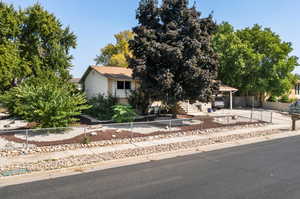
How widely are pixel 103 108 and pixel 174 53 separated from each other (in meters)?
8.06

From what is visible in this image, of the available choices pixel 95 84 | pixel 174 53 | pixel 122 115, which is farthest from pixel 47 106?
pixel 95 84

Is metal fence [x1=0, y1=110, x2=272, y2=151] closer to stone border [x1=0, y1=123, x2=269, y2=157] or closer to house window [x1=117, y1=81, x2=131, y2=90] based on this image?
stone border [x1=0, y1=123, x2=269, y2=157]

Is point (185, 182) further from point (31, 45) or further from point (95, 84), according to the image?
point (31, 45)

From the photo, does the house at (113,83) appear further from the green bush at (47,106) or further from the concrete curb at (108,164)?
the concrete curb at (108,164)

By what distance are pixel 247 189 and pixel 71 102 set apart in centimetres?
920

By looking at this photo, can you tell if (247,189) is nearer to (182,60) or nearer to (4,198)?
(4,198)

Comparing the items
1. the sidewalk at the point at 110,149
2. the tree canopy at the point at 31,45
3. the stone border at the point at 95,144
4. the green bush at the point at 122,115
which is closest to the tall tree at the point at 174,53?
the green bush at the point at 122,115

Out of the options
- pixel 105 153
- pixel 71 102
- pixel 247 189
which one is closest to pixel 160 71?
pixel 71 102

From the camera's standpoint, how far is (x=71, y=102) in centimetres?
1084

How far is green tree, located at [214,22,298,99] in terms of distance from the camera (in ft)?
80.8

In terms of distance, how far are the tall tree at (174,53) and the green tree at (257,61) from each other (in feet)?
39.5

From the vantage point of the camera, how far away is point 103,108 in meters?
17.0

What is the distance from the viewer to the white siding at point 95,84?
1947cm

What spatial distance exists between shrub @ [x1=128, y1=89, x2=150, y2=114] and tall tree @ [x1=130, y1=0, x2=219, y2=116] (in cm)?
395
